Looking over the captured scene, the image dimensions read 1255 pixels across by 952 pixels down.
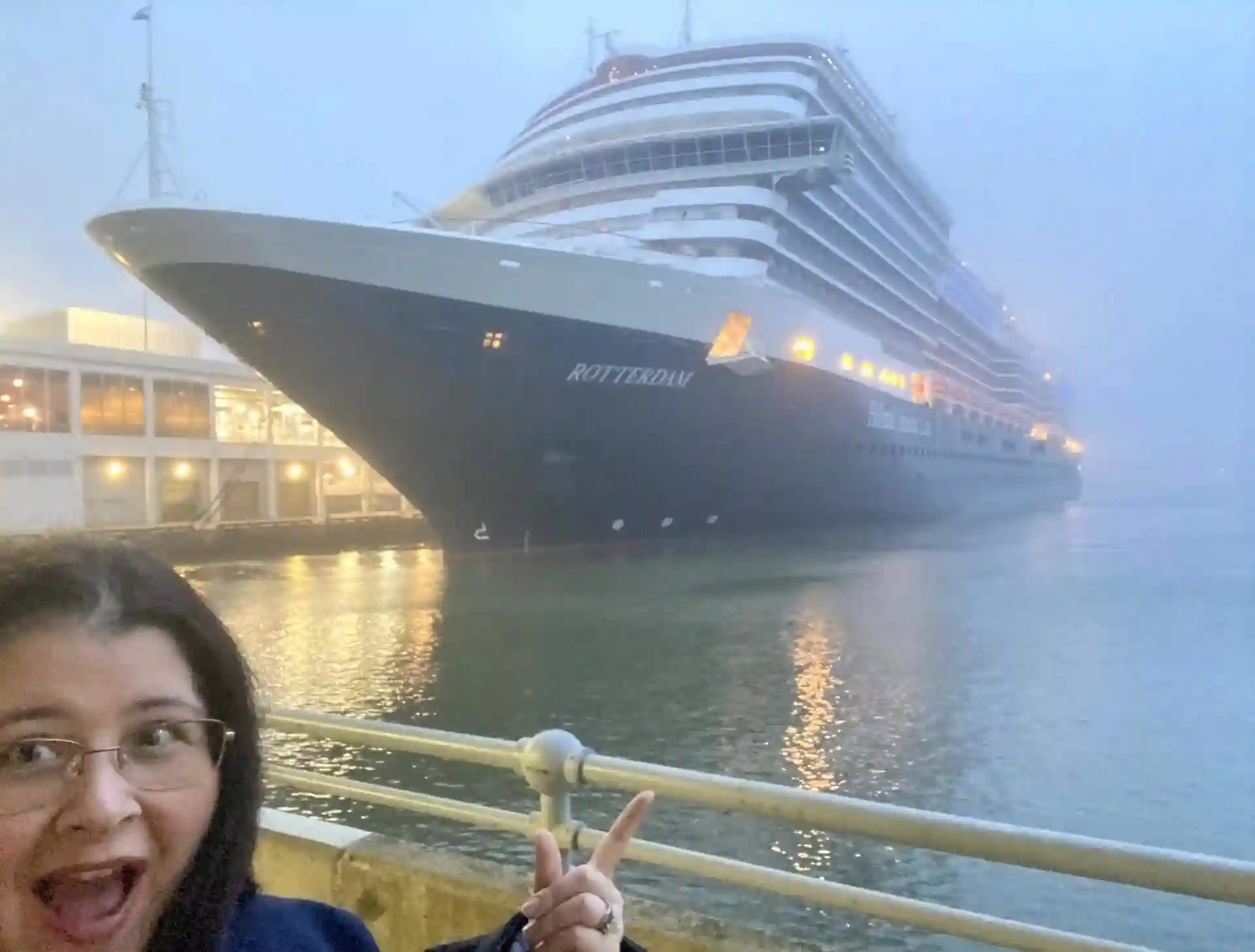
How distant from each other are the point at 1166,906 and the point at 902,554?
18.0 m

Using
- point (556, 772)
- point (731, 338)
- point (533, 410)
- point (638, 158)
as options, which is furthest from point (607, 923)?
point (638, 158)

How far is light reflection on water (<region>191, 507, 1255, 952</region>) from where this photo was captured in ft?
18.2

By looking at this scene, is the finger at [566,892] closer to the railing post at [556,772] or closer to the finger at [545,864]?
the finger at [545,864]

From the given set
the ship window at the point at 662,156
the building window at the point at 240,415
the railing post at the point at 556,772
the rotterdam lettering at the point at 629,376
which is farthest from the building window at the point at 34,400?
the railing post at the point at 556,772

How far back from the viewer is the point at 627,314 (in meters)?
18.6

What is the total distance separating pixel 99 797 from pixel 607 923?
0.59 metres

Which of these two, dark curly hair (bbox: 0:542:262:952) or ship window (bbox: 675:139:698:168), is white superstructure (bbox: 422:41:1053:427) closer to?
ship window (bbox: 675:139:698:168)

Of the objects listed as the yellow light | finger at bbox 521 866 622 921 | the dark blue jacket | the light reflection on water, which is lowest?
the light reflection on water

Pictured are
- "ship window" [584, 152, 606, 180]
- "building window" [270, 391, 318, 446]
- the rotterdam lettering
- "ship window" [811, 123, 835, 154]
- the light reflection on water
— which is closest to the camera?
the light reflection on water

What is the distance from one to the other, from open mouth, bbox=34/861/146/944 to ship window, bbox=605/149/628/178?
24.5 meters

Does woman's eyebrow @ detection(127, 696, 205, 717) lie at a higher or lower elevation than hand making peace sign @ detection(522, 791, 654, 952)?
higher

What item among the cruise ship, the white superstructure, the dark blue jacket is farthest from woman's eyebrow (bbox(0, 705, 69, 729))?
the white superstructure

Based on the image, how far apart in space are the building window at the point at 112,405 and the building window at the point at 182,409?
603mm

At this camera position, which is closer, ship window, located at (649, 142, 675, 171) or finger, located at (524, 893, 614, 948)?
finger, located at (524, 893, 614, 948)
